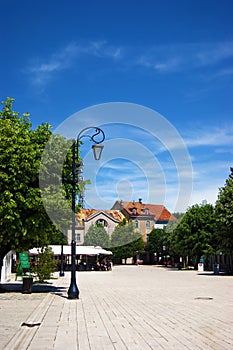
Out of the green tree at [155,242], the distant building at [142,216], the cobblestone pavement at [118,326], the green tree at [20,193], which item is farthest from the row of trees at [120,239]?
the cobblestone pavement at [118,326]

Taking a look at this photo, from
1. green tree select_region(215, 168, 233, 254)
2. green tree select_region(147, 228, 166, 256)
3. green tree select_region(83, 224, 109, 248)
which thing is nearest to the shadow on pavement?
green tree select_region(215, 168, 233, 254)

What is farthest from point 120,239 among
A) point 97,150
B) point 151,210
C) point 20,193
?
point 97,150

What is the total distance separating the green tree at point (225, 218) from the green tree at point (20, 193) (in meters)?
26.3

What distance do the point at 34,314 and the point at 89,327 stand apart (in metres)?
3.06

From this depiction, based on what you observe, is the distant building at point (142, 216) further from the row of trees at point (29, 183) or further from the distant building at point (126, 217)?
the row of trees at point (29, 183)

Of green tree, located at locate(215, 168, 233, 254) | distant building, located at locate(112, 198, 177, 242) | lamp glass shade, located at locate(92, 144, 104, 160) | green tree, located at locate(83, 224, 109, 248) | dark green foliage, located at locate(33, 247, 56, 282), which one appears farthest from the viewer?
distant building, located at locate(112, 198, 177, 242)

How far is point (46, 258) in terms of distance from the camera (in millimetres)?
30672

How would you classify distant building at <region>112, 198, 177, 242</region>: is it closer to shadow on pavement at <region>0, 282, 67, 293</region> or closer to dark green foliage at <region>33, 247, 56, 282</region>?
dark green foliage at <region>33, 247, 56, 282</region>

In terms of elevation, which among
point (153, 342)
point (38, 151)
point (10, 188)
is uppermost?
point (38, 151)

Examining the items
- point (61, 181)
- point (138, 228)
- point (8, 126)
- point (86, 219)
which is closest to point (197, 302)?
point (61, 181)

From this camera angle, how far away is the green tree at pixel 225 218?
4425 centimetres

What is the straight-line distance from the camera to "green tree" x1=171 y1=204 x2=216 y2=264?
57469mm

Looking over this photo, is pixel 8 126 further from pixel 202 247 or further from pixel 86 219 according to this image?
pixel 86 219

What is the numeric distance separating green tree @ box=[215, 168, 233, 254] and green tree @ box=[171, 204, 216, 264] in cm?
1129
